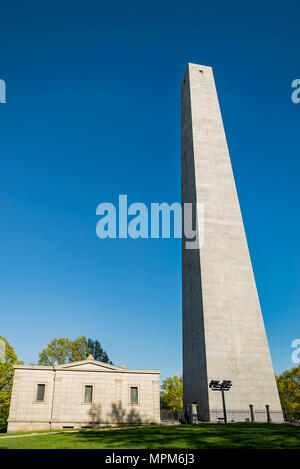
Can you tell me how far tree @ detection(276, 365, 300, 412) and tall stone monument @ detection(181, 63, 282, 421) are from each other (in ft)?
139

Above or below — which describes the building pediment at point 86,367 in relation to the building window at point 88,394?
above

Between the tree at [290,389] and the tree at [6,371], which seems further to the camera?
the tree at [290,389]

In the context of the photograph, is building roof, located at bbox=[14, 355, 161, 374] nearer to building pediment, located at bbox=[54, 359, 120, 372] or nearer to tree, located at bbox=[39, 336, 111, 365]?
building pediment, located at bbox=[54, 359, 120, 372]

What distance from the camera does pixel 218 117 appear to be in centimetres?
4803

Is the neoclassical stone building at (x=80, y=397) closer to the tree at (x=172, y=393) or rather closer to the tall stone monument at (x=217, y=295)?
the tall stone monument at (x=217, y=295)

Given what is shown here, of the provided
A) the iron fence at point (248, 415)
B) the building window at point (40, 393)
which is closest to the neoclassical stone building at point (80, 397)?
the building window at point (40, 393)

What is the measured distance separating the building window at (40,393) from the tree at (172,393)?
5994cm

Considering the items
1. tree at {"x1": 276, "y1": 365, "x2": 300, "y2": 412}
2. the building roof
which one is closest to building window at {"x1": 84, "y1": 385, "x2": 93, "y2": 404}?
the building roof

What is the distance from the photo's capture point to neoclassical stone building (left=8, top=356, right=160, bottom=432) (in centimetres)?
3006

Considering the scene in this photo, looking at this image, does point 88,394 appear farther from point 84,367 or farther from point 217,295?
point 217,295

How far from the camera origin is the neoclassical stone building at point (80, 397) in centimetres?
3006

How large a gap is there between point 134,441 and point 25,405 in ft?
57.5
